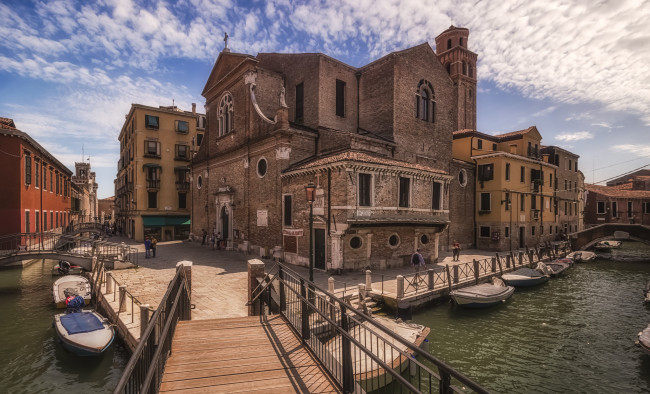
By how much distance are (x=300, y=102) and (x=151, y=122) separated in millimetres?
18092

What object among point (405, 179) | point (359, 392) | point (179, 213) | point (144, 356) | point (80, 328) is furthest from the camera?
point (179, 213)

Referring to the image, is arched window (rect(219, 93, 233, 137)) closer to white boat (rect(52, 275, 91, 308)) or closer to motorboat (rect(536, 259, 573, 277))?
white boat (rect(52, 275, 91, 308))

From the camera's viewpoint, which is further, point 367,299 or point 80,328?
point 367,299

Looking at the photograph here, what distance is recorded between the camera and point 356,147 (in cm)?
1875

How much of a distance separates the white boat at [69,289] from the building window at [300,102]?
16342 millimetres

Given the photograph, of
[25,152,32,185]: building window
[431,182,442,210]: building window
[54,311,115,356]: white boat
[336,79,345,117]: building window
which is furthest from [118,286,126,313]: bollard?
[336,79,345,117]: building window

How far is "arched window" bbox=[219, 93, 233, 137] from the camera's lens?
2453 cm

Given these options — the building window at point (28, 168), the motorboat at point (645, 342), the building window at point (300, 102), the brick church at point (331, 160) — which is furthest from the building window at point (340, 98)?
the building window at point (28, 168)

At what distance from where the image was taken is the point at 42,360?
10.0m

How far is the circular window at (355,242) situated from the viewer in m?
16.4

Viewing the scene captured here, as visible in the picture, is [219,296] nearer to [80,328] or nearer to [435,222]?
[80,328]

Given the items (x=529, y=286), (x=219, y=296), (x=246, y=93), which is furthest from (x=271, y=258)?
(x=529, y=286)

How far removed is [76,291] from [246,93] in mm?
15101

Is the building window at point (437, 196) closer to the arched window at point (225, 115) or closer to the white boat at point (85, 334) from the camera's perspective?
the arched window at point (225, 115)
